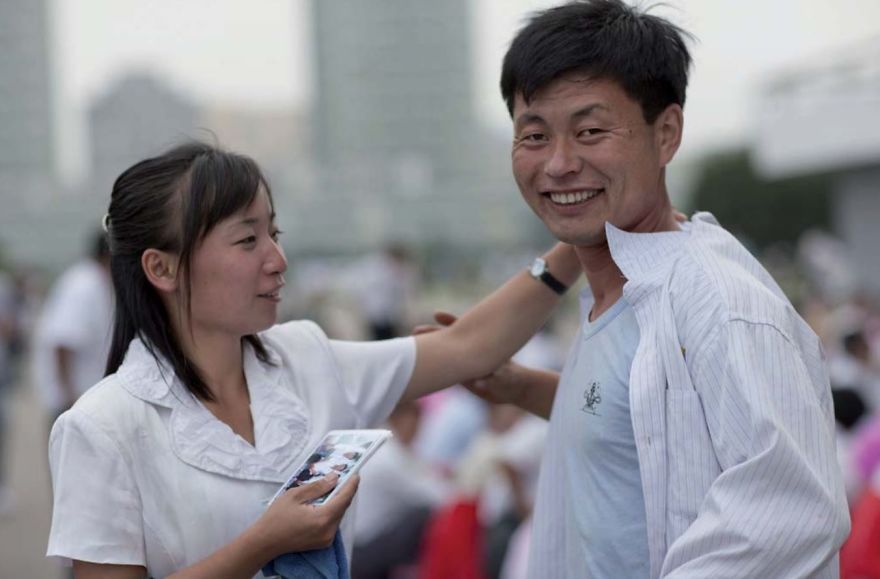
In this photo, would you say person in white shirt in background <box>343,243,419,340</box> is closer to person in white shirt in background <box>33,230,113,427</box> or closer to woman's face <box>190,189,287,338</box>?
person in white shirt in background <box>33,230,113,427</box>

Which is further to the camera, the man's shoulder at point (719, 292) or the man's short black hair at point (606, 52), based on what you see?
the man's short black hair at point (606, 52)

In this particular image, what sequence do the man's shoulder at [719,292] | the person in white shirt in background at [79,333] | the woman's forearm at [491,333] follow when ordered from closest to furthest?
the man's shoulder at [719,292], the woman's forearm at [491,333], the person in white shirt in background at [79,333]

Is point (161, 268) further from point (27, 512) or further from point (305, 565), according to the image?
point (27, 512)

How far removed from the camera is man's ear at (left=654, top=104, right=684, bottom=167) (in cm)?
233

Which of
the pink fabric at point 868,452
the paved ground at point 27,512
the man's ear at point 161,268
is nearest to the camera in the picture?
the man's ear at point 161,268

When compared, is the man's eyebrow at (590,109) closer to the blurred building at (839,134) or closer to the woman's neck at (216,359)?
the woman's neck at (216,359)

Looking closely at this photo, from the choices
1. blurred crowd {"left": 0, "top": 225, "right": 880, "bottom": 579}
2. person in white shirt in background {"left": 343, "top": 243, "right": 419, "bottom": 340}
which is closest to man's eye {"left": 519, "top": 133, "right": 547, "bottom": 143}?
blurred crowd {"left": 0, "top": 225, "right": 880, "bottom": 579}

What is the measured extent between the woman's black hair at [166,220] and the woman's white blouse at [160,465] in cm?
5

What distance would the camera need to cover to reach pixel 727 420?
6.49 ft

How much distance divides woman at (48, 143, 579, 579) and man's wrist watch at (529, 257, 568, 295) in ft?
1.22

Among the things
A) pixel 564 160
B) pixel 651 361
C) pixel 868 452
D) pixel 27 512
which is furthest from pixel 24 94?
pixel 651 361

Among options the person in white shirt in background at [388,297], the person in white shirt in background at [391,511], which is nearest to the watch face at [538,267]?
the person in white shirt in background at [391,511]

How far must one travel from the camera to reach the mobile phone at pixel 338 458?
2.24 m

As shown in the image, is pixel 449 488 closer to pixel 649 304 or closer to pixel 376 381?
pixel 376 381
